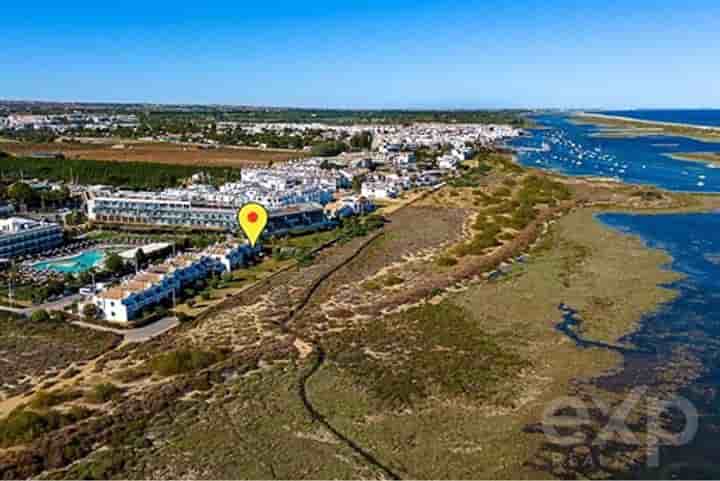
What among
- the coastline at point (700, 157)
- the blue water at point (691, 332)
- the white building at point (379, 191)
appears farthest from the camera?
the coastline at point (700, 157)

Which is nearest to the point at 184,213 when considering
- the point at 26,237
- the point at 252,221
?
the point at 26,237

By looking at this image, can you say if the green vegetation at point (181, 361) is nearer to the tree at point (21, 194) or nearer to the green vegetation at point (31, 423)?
the green vegetation at point (31, 423)

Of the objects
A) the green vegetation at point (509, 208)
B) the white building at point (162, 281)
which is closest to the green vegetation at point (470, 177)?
the green vegetation at point (509, 208)

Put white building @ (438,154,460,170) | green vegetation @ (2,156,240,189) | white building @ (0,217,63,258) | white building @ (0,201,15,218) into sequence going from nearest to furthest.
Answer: white building @ (0,217,63,258) < white building @ (0,201,15,218) < green vegetation @ (2,156,240,189) < white building @ (438,154,460,170)

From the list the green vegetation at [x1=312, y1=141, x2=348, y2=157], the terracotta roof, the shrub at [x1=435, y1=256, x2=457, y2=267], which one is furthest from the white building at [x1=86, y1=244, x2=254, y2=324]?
the green vegetation at [x1=312, y1=141, x2=348, y2=157]

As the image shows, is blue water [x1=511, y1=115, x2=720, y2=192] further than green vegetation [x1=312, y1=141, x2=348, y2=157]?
No

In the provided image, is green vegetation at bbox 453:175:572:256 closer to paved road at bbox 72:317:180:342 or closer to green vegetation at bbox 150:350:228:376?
paved road at bbox 72:317:180:342
